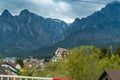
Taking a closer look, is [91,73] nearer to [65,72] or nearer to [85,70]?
[85,70]

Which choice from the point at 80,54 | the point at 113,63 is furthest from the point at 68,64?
the point at 113,63

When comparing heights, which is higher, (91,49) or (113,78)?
(91,49)

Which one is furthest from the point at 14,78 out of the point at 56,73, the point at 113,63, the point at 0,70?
the point at 113,63

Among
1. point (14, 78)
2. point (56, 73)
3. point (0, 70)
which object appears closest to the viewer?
point (14, 78)

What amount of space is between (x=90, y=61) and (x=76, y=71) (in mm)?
2155

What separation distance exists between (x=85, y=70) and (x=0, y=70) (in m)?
11.3

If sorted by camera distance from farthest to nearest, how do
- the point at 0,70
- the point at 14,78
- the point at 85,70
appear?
the point at 85,70, the point at 0,70, the point at 14,78

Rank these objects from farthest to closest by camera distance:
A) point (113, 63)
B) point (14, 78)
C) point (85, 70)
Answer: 1. point (113, 63)
2. point (85, 70)
3. point (14, 78)

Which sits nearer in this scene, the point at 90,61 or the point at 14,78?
the point at 14,78

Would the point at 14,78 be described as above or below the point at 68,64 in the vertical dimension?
below

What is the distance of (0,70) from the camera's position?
35531 millimetres

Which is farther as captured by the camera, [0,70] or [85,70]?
[85,70]

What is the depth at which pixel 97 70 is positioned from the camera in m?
45.4

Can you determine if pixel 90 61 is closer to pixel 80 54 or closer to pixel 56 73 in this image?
pixel 80 54
